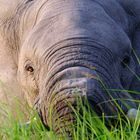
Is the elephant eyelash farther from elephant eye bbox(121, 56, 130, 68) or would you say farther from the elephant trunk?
elephant eye bbox(121, 56, 130, 68)

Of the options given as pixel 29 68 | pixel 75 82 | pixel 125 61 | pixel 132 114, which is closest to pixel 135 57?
pixel 125 61

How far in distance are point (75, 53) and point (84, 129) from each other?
457 mm

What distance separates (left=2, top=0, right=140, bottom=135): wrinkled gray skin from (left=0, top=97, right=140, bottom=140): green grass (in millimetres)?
64

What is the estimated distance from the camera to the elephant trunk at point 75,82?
4.48 metres

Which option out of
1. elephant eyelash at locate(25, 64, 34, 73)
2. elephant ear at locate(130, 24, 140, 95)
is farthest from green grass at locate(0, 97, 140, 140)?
elephant ear at locate(130, 24, 140, 95)

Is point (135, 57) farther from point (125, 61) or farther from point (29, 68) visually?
point (29, 68)

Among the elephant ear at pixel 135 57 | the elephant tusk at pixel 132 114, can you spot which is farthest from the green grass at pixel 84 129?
the elephant ear at pixel 135 57

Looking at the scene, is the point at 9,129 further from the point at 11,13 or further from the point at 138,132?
the point at 11,13

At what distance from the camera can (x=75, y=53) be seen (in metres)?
4.67

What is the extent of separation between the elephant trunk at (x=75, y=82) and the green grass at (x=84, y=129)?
2.1 inches

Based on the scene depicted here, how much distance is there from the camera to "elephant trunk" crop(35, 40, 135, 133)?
14.7 feet

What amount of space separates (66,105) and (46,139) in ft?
0.66

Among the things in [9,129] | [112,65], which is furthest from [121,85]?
[9,129]

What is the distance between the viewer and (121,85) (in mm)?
5055
